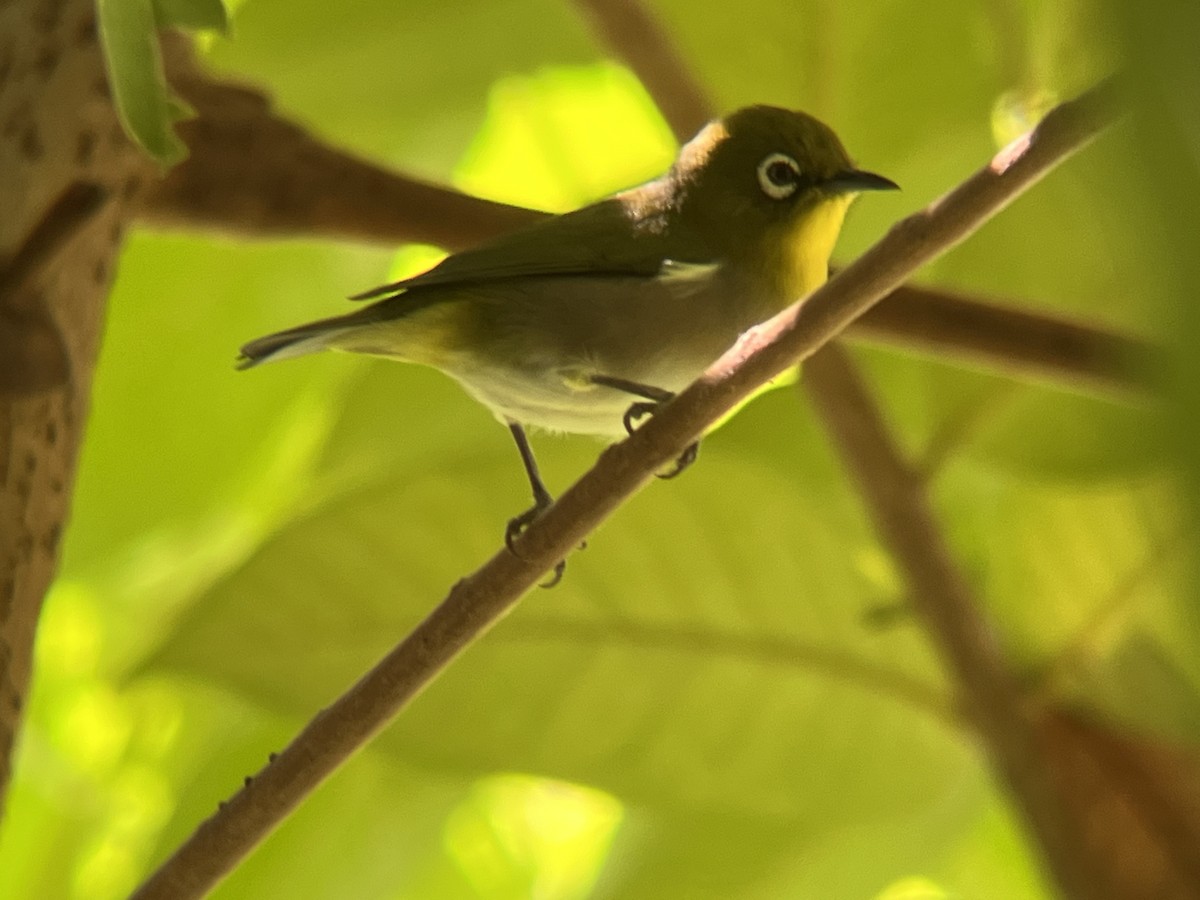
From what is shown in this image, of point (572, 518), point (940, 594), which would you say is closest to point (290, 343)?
point (572, 518)

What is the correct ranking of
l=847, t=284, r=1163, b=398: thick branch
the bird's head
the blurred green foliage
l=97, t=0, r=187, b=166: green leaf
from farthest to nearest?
the bird's head < the blurred green foliage < l=847, t=284, r=1163, b=398: thick branch < l=97, t=0, r=187, b=166: green leaf

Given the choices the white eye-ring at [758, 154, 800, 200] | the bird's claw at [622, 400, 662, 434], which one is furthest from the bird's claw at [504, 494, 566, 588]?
the white eye-ring at [758, 154, 800, 200]

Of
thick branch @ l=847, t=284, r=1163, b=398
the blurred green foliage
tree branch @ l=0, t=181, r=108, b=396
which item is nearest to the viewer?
tree branch @ l=0, t=181, r=108, b=396

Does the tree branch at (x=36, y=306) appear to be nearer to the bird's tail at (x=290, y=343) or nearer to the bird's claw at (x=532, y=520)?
the bird's tail at (x=290, y=343)

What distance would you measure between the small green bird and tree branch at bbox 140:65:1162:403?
0.25 feet

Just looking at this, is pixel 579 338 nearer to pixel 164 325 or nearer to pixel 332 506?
pixel 332 506

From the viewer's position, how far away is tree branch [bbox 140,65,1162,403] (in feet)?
4.41

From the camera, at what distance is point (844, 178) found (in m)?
1.64

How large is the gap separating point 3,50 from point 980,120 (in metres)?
1.13

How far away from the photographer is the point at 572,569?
1.58m

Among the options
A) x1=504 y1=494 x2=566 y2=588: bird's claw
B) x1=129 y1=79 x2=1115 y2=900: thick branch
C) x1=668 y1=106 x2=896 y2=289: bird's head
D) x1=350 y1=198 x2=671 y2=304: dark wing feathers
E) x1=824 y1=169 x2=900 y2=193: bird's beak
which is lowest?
x1=129 y1=79 x2=1115 y2=900: thick branch

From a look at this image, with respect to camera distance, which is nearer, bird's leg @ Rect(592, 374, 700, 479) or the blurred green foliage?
bird's leg @ Rect(592, 374, 700, 479)

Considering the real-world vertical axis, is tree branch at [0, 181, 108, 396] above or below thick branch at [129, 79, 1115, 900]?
above

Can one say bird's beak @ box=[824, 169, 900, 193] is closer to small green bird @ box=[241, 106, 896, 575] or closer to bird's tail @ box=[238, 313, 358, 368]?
small green bird @ box=[241, 106, 896, 575]
